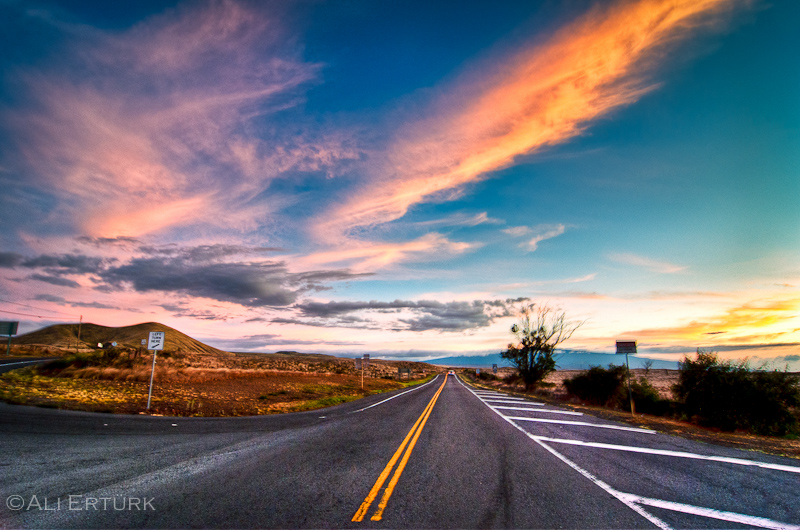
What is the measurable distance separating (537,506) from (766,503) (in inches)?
132

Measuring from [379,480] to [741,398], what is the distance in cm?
1492

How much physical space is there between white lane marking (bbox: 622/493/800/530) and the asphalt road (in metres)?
0.03

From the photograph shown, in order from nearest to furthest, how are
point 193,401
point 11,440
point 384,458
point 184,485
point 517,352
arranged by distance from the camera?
point 184,485 → point 384,458 → point 11,440 → point 193,401 → point 517,352

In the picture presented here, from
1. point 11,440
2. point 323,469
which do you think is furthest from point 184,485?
point 11,440

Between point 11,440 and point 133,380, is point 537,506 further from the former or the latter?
point 133,380

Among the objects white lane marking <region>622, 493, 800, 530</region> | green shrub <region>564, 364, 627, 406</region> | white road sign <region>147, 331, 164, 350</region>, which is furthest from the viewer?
green shrub <region>564, 364, 627, 406</region>

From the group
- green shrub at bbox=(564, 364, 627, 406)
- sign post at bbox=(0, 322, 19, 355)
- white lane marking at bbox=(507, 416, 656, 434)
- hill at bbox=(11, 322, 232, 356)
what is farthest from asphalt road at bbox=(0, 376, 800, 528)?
hill at bbox=(11, 322, 232, 356)

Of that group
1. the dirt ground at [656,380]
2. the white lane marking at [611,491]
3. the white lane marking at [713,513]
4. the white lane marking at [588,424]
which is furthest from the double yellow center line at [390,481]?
the dirt ground at [656,380]

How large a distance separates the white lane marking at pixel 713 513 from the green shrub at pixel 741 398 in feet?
36.5

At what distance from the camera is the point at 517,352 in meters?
35.5

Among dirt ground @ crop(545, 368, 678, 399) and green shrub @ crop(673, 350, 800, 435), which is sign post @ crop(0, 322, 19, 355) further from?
green shrub @ crop(673, 350, 800, 435)

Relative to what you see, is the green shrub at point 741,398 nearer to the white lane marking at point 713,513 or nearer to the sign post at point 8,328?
the white lane marking at point 713,513

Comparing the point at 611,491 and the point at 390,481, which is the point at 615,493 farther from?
the point at 390,481

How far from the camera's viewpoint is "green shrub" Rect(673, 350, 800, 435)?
12227mm
